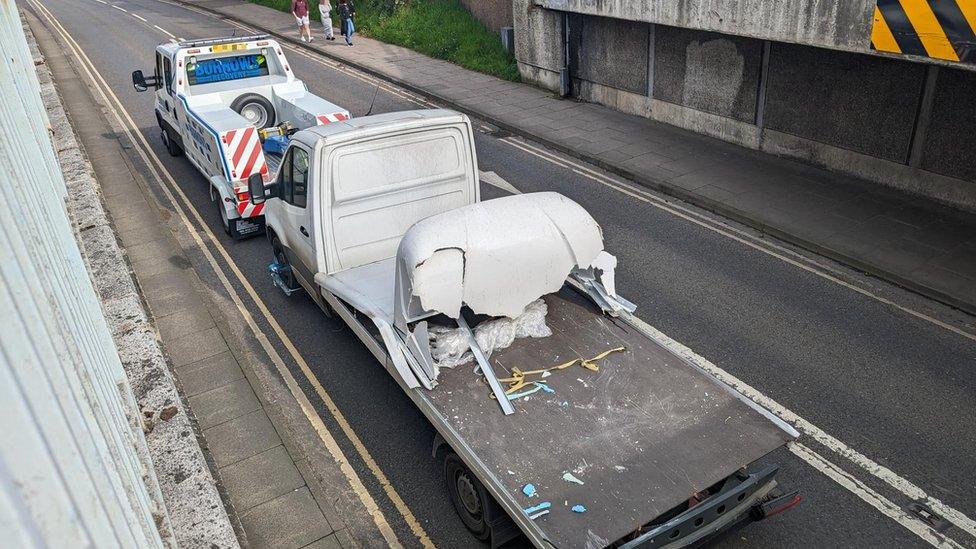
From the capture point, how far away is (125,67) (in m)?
24.3

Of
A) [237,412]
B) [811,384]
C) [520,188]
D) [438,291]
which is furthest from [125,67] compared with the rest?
[811,384]

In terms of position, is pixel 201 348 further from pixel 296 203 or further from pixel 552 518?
pixel 552 518

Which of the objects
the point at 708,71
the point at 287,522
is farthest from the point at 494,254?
the point at 708,71

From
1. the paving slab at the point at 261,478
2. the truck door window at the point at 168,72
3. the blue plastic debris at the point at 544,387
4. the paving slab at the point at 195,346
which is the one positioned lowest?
the paving slab at the point at 261,478

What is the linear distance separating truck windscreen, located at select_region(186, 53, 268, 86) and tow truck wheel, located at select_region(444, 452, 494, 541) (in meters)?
10.7

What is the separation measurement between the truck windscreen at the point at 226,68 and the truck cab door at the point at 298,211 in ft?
20.1

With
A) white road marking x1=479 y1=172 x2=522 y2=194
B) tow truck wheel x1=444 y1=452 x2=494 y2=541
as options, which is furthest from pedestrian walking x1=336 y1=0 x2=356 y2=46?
tow truck wheel x1=444 y1=452 x2=494 y2=541

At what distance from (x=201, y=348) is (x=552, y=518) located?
18.6ft

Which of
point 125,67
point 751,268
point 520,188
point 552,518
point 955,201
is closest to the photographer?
point 552,518

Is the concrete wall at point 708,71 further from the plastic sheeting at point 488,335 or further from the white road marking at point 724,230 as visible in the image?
the plastic sheeting at point 488,335

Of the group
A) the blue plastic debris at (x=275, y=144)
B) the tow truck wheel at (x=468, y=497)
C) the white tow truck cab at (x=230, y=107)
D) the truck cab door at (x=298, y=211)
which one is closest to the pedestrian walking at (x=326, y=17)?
the white tow truck cab at (x=230, y=107)

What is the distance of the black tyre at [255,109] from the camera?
1374cm

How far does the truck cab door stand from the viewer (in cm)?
822

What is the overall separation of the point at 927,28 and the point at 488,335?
742 cm
